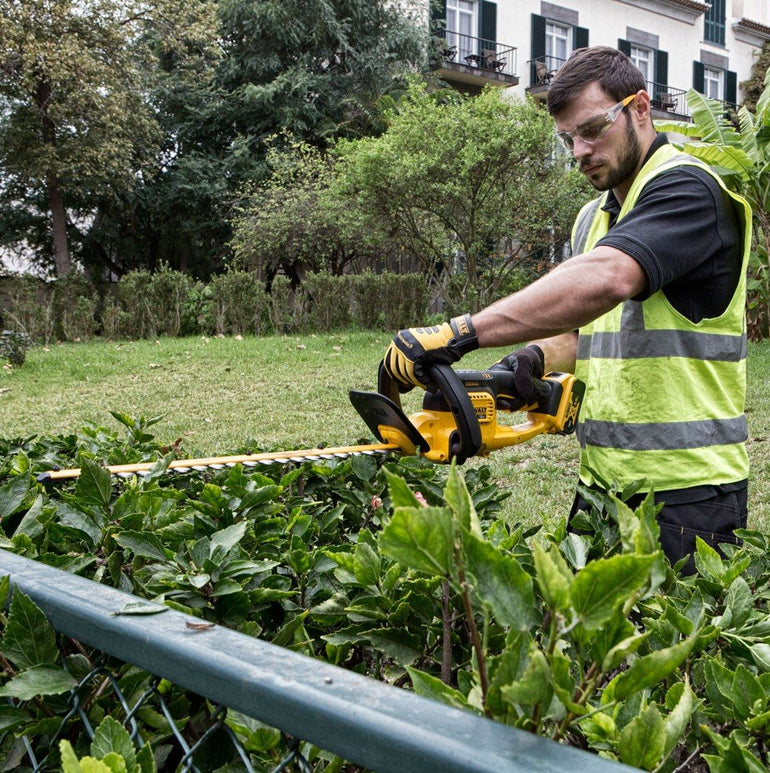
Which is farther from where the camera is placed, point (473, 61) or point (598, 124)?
point (473, 61)

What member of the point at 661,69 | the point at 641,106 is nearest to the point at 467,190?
the point at 641,106

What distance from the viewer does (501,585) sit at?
2.21 feet

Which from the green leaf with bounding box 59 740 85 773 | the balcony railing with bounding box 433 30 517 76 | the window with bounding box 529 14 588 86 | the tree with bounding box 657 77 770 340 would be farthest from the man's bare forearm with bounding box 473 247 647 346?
the window with bounding box 529 14 588 86

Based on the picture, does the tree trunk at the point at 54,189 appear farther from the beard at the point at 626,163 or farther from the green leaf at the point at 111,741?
the green leaf at the point at 111,741

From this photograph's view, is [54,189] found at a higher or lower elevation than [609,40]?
lower

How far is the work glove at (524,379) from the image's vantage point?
2662 millimetres

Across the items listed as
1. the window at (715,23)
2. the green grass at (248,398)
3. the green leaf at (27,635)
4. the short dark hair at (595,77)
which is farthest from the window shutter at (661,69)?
the green leaf at (27,635)

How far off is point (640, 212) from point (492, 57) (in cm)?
2607

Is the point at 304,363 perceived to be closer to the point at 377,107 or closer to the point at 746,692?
the point at 746,692

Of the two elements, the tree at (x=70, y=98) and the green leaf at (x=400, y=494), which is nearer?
the green leaf at (x=400, y=494)

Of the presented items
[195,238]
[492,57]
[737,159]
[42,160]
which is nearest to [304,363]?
[737,159]

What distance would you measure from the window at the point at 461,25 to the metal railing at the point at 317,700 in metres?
27.5

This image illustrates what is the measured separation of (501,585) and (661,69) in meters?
32.5

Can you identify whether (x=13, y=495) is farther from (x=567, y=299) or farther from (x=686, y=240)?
(x=686, y=240)
